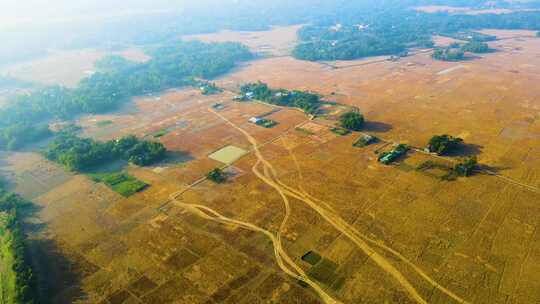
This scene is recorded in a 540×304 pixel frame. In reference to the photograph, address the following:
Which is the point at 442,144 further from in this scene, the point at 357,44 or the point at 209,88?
the point at 357,44

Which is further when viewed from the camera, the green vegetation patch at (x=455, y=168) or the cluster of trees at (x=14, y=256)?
the green vegetation patch at (x=455, y=168)

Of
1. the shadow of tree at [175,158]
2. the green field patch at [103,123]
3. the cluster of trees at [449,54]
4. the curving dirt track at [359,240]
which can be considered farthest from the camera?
the cluster of trees at [449,54]

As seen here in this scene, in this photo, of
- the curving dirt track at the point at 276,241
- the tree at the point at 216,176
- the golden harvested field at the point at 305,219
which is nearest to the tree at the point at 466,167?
the golden harvested field at the point at 305,219

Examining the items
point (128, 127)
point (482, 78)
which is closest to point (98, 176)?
point (128, 127)

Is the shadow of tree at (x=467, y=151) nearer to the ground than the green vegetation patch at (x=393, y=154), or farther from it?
nearer to the ground

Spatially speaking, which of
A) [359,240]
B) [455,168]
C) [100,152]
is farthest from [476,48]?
[100,152]

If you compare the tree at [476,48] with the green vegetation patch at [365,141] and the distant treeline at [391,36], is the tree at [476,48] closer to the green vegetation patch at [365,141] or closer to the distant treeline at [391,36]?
the distant treeline at [391,36]

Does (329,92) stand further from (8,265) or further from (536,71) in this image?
(8,265)
